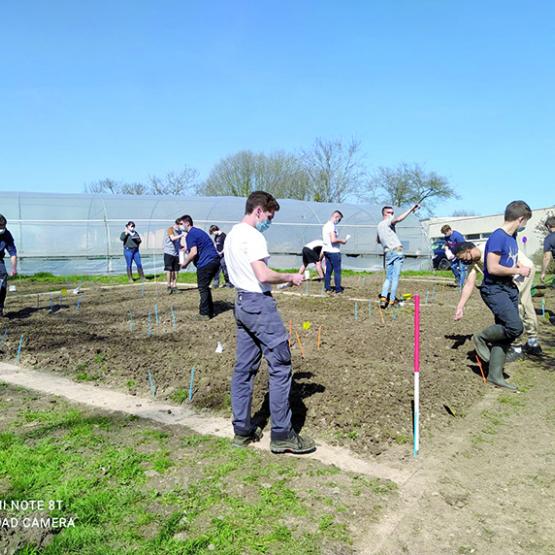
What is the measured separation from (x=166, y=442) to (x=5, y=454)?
1150mm

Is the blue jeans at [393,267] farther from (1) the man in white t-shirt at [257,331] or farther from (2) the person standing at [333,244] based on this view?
(1) the man in white t-shirt at [257,331]

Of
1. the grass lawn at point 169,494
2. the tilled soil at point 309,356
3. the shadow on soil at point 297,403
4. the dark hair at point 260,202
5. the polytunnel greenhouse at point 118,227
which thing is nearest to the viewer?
the grass lawn at point 169,494

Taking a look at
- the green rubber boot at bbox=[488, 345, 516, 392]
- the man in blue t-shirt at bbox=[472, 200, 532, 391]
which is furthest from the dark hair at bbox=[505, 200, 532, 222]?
the green rubber boot at bbox=[488, 345, 516, 392]

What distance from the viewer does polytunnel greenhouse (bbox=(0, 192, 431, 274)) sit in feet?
70.2

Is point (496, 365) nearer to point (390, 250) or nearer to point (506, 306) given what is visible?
point (506, 306)

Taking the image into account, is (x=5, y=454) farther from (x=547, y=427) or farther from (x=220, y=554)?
(x=547, y=427)

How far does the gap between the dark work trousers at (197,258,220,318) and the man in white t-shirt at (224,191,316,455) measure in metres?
5.06

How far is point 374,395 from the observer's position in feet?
15.9

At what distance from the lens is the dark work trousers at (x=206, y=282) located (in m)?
8.95

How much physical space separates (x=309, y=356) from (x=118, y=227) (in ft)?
58.8

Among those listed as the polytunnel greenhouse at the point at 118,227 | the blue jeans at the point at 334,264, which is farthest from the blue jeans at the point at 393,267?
the polytunnel greenhouse at the point at 118,227

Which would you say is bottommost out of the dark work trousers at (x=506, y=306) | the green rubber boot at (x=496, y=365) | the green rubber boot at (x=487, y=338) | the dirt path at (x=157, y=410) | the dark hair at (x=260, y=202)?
the dirt path at (x=157, y=410)

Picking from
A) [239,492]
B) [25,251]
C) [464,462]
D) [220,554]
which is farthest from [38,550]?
[25,251]

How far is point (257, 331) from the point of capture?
3.76 metres
